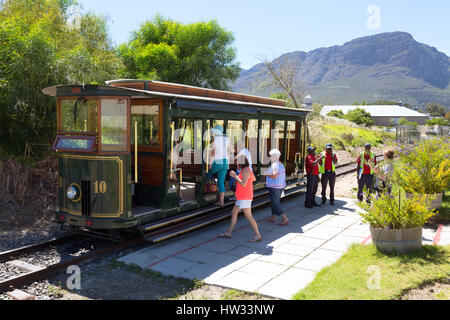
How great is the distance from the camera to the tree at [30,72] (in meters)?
9.81

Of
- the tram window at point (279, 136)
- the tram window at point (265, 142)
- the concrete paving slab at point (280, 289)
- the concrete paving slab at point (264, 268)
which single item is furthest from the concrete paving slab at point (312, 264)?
the tram window at point (279, 136)

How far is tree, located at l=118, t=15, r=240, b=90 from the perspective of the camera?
71.0 feet

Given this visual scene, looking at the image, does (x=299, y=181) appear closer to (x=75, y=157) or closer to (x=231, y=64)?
(x=75, y=157)

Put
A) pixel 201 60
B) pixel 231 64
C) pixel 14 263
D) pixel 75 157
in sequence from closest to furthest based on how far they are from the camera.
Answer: pixel 14 263 → pixel 75 157 → pixel 201 60 → pixel 231 64

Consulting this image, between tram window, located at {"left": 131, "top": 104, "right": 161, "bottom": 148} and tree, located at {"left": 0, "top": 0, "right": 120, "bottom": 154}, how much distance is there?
13.0ft

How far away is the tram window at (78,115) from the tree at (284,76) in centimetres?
2771

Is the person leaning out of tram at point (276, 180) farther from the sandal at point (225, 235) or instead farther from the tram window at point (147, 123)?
the tram window at point (147, 123)

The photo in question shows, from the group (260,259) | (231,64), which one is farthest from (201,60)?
(260,259)

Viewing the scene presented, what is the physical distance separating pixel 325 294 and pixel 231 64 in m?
20.7

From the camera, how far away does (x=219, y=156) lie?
8578 mm

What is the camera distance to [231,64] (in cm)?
2403

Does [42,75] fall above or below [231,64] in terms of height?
below
